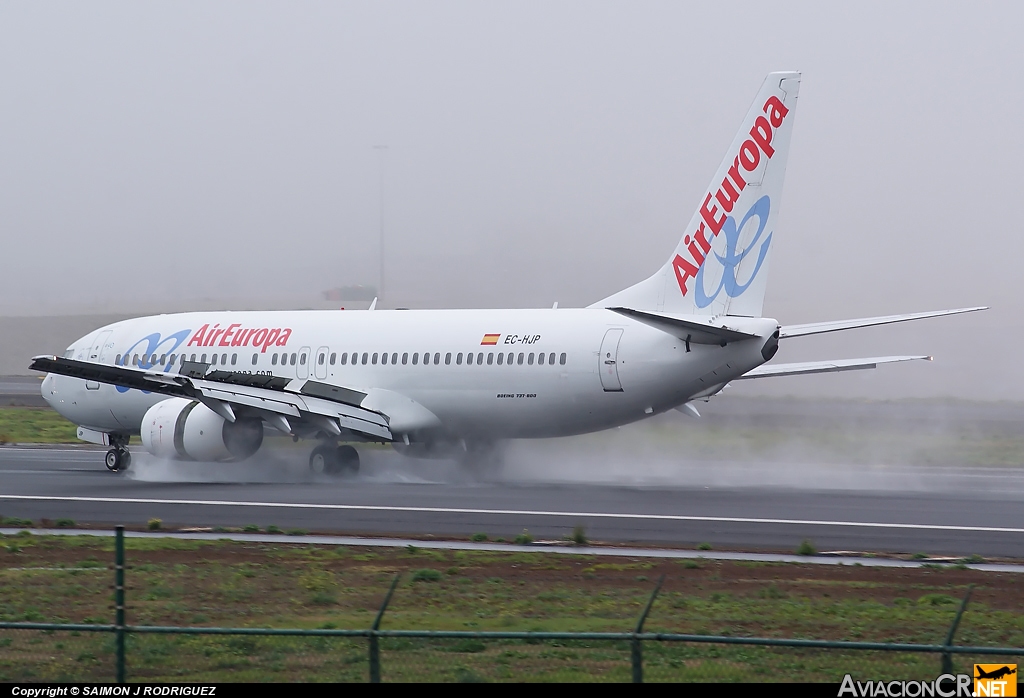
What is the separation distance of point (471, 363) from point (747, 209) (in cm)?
775

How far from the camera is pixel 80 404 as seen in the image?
116 ft

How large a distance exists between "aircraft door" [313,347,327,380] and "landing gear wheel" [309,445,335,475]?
257 cm

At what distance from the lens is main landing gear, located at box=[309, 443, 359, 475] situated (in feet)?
100

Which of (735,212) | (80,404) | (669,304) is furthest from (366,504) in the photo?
(80,404)

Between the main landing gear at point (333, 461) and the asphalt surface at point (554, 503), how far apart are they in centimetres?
35

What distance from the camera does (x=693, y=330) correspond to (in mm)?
25469

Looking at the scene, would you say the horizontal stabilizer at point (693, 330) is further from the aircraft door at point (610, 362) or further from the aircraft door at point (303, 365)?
the aircraft door at point (303, 365)

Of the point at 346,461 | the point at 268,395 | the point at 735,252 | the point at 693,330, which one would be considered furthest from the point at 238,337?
the point at 735,252

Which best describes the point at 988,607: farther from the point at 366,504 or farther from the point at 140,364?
the point at 140,364

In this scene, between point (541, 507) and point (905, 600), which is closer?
point (905, 600)

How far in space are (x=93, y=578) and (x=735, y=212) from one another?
52.3 ft

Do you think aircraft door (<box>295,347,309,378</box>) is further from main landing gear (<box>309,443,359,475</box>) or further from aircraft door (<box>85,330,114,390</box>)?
aircraft door (<box>85,330,114,390</box>)

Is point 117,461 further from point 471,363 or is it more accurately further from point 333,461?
point 471,363

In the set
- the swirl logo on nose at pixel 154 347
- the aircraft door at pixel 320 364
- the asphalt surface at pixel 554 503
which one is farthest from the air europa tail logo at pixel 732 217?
the swirl logo on nose at pixel 154 347
